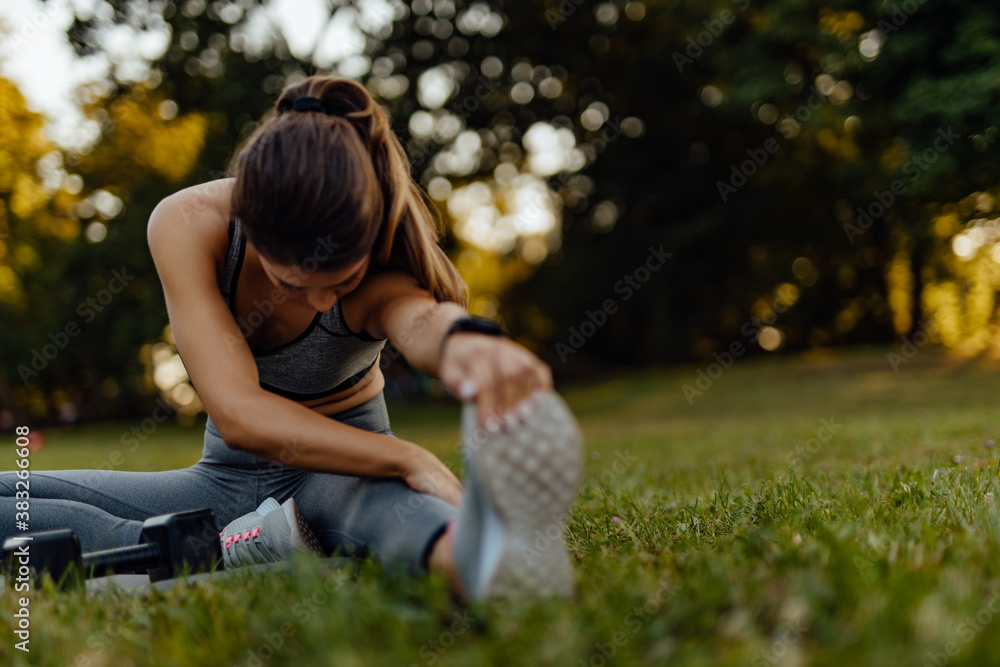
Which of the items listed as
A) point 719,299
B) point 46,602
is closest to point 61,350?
point 719,299

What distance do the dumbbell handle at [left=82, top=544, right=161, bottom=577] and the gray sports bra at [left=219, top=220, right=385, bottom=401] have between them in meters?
0.60

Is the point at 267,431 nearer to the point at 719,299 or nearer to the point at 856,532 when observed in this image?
the point at 856,532

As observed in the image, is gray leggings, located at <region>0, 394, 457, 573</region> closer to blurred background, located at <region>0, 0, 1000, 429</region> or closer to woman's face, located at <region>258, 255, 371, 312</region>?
woman's face, located at <region>258, 255, 371, 312</region>

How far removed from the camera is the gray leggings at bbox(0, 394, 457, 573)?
182 cm

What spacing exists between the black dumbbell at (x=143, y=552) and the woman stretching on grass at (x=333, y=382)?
0.10m

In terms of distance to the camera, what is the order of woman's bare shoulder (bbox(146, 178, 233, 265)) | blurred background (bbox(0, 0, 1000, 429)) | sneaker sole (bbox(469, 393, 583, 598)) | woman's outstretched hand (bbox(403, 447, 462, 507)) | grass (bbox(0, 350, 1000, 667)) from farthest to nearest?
1. blurred background (bbox(0, 0, 1000, 429))
2. woman's bare shoulder (bbox(146, 178, 233, 265))
3. woman's outstretched hand (bbox(403, 447, 462, 507))
4. sneaker sole (bbox(469, 393, 583, 598))
5. grass (bbox(0, 350, 1000, 667))

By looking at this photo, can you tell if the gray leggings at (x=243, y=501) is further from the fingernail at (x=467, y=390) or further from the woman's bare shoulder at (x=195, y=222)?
the woman's bare shoulder at (x=195, y=222)

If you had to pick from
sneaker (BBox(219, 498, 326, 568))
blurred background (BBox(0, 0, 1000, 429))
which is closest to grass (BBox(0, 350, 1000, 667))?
sneaker (BBox(219, 498, 326, 568))

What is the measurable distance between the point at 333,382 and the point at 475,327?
2.89 feet

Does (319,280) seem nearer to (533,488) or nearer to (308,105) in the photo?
(308,105)

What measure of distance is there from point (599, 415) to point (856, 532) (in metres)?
13.7

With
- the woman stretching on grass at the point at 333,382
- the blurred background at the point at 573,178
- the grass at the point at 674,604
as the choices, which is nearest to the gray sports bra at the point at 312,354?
the woman stretching on grass at the point at 333,382

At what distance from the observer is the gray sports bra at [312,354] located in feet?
7.25

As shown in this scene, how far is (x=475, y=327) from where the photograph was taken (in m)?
1.69
